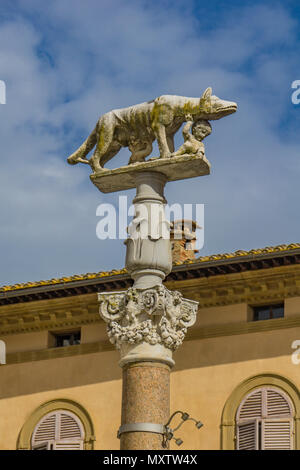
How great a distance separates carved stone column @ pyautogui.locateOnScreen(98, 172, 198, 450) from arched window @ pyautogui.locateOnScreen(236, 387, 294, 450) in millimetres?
11756

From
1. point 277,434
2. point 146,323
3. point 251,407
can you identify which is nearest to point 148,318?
point 146,323

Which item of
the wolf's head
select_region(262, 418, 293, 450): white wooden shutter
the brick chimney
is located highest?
the brick chimney

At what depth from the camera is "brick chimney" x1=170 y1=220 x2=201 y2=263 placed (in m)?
32.6

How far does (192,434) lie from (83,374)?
10.2 feet

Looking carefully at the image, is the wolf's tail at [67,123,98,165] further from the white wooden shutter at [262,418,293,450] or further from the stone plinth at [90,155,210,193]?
the white wooden shutter at [262,418,293,450]

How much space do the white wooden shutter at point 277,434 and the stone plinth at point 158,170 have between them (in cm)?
1170

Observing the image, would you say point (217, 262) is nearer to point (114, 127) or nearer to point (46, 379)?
point (46, 379)

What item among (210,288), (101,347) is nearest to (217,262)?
(210,288)

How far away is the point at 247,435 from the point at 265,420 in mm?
487

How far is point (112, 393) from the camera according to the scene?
29875mm

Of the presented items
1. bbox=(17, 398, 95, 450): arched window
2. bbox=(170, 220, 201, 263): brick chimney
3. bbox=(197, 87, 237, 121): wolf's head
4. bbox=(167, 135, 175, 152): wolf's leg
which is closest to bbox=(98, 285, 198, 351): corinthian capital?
bbox=(167, 135, 175, 152): wolf's leg

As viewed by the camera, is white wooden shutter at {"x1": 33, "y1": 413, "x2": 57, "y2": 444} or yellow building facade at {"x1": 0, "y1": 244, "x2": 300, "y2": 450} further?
white wooden shutter at {"x1": 33, "y1": 413, "x2": 57, "y2": 444}

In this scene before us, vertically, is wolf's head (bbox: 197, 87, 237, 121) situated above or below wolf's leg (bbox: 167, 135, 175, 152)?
above

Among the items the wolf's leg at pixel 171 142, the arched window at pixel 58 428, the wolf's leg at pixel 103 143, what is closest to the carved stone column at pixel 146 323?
the wolf's leg at pixel 171 142
